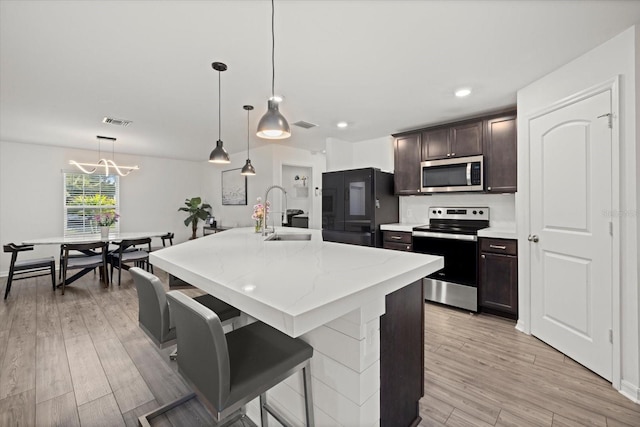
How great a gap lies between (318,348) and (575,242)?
224 cm

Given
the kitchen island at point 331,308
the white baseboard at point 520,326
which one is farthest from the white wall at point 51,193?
the white baseboard at point 520,326

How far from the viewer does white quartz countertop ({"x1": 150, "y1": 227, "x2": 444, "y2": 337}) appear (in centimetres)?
87

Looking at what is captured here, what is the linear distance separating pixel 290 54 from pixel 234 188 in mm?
4501

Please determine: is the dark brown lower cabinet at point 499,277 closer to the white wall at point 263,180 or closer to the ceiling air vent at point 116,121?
the white wall at point 263,180

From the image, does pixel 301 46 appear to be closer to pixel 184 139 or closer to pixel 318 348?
pixel 318 348

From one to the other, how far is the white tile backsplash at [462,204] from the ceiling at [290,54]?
1.05 meters

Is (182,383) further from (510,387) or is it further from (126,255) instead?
(126,255)

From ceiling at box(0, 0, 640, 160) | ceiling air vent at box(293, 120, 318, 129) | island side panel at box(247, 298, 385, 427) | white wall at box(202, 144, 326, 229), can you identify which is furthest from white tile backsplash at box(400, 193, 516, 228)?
island side panel at box(247, 298, 385, 427)

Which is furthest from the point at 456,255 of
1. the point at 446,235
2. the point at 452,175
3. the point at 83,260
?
the point at 83,260

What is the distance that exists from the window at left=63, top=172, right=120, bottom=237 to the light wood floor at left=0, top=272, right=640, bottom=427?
120 inches

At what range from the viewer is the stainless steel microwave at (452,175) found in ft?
11.0

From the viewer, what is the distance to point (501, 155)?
320 cm

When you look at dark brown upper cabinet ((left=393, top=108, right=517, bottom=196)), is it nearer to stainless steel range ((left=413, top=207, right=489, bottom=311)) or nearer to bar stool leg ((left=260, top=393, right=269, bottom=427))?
stainless steel range ((left=413, top=207, right=489, bottom=311))

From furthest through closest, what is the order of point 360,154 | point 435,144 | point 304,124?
1. point 360,154
2. point 304,124
3. point 435,144
